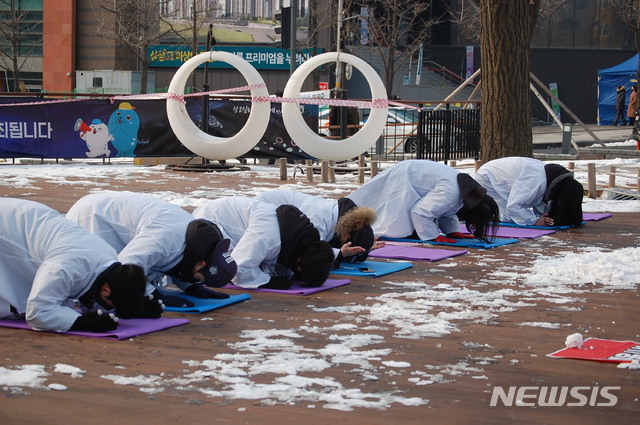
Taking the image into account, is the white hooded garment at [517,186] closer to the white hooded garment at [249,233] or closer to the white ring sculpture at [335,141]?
the white ring sculpture at [335,141]

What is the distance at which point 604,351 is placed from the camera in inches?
207

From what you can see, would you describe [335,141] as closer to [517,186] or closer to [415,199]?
[517,186]

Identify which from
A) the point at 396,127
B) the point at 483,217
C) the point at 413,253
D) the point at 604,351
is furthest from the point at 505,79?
the point at 604,351

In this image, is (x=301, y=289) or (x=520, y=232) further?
(x=520, y=232)

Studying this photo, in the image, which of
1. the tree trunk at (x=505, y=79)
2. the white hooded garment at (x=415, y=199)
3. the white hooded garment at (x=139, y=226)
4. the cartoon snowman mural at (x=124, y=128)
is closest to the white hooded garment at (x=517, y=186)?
the white hooded garment at (x=415, y=199)

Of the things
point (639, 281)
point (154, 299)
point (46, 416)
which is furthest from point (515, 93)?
point (46, 416)

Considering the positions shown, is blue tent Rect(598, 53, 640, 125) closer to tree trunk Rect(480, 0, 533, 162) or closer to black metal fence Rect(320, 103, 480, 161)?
black metal fence Rect(320, 103, 480, 161)

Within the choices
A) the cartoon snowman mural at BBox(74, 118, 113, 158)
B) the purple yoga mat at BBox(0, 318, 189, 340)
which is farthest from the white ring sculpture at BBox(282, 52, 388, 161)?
the purple yoga mat at BBox(0, 318, 189, 340)

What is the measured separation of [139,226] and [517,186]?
6053mm

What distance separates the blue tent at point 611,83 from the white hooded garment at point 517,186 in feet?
87.4

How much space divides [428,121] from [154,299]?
1128 centimetres

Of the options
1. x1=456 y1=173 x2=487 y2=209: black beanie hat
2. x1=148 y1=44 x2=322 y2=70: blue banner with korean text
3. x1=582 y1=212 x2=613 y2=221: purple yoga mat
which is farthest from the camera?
x1=148 y1=44 x2=322 y2=70: blue banner with korean text

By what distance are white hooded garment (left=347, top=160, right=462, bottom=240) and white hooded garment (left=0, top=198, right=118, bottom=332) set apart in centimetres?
478

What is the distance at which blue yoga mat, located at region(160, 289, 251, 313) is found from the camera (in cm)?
611
